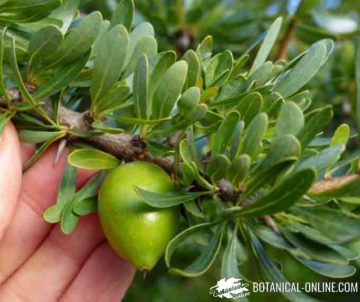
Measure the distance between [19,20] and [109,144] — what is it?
23cm

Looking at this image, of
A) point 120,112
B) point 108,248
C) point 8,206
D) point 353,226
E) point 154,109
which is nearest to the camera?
point 353,226

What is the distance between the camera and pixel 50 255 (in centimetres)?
115

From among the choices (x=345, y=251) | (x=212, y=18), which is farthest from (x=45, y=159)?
(x=212, y=18)

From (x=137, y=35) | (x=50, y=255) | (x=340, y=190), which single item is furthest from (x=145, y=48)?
(x=50, y=255)

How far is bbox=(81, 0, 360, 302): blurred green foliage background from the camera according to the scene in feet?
4.68

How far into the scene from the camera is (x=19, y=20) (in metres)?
0.83

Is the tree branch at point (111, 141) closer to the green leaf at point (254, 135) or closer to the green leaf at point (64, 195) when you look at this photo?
the green leaf at point (64, 195)

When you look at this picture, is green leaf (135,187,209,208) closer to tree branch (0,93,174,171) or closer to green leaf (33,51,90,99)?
tree branch (0,93,174,171)

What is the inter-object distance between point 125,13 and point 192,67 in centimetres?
15

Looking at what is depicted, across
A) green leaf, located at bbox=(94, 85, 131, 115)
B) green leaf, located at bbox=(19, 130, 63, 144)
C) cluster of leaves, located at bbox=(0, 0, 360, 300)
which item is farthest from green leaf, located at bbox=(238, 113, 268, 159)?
green leaf, located at bbox=(19, 130, 63, 144)

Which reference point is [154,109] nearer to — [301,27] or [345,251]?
[345,251]

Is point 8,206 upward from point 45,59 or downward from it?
downward

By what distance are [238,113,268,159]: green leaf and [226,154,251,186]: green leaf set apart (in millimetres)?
22

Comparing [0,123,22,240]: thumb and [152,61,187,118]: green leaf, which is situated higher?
[152,61,187,118]: green leaf
